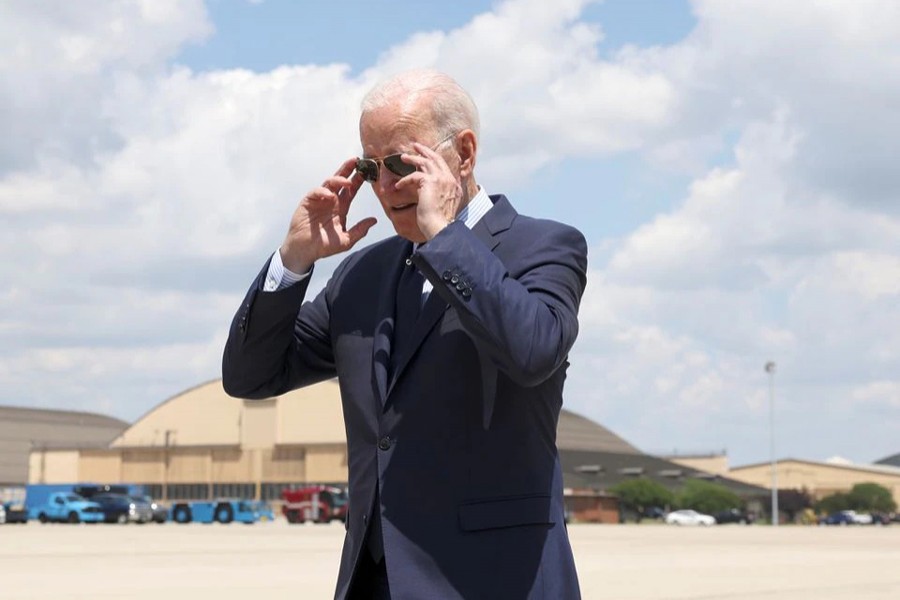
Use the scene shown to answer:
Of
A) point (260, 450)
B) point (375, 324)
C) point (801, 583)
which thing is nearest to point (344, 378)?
point (375, 324)

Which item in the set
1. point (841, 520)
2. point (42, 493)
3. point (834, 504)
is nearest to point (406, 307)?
point (42, 493)

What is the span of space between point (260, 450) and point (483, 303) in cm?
8533

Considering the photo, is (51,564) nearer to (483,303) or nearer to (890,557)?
(890,557)

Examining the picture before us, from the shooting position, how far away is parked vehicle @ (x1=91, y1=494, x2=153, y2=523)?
2216 inches

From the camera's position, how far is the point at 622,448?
12150cm

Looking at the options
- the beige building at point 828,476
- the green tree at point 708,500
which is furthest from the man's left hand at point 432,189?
the beige building at point 828,476

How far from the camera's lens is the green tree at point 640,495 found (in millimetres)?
91000

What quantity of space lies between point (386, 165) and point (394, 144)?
57 millimetres

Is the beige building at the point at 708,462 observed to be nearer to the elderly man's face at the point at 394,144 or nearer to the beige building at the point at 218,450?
the beige building at the point at 218,450

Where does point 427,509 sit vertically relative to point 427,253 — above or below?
below

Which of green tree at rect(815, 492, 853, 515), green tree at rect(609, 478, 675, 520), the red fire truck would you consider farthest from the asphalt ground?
green tree at rect(815, 492, 853, 515)

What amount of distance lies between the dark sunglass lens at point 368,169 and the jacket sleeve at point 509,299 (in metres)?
0.24

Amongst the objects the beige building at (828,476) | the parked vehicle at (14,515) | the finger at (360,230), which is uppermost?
the beige building at (828,476)

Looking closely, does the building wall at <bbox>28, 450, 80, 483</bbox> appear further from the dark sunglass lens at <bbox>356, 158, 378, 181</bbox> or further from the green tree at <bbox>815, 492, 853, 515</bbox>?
the dark sunglass lens at <bbox>356, 158, 378, 181</bbox>
